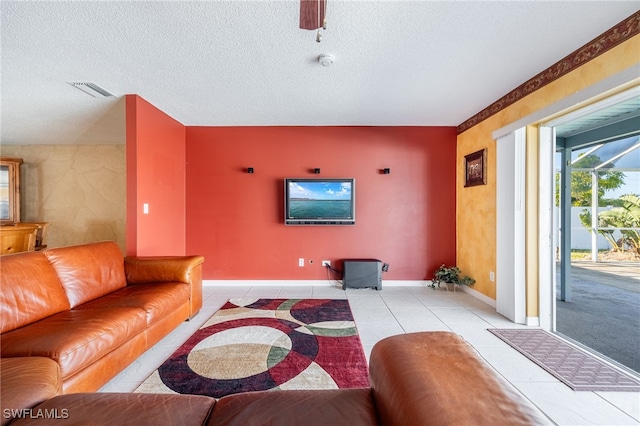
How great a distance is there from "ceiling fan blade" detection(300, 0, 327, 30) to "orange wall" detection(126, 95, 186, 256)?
2.56 meters

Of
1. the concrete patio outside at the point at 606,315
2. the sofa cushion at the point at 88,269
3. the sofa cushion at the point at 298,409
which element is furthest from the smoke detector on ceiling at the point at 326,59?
the concrete patio outside at the point at 606,315

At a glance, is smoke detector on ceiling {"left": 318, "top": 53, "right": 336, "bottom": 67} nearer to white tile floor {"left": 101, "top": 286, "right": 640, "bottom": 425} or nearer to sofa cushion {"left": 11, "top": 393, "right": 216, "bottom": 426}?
sofa cushion {"left": 11, "top": 393, "right": 216, "bottom": 426}

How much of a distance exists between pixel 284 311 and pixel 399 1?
2991mm

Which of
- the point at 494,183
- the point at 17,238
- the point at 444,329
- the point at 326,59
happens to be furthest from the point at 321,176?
the point at 17,238

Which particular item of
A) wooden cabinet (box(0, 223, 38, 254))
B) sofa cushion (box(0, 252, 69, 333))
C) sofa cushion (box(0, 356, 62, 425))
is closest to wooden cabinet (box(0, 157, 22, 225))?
wooden cabinet (box(0, 223, 38, 254))

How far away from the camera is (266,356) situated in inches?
78.0

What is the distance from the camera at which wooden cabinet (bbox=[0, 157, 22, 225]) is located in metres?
4.49

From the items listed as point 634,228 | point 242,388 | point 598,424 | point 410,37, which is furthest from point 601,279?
point 242,388

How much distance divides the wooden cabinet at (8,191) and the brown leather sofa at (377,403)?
5.77 metres

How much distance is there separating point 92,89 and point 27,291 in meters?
2.20

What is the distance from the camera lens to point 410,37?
1.91m

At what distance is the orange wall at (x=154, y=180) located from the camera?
9.28 ft

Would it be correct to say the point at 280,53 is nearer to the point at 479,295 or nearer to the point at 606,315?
the point at 479,295

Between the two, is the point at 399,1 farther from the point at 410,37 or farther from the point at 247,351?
the point at 247,351
